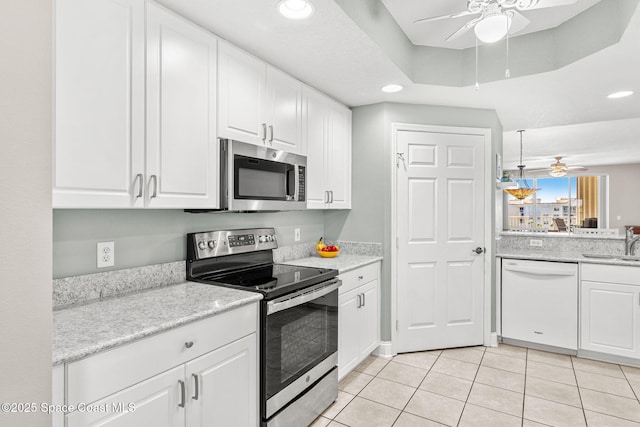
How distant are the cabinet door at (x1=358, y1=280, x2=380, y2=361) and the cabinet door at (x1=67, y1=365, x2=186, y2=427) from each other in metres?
1.71

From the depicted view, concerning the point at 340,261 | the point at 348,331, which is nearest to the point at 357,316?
the point at 348,331

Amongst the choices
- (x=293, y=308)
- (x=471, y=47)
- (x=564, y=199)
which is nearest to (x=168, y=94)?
(x=293, y=308)

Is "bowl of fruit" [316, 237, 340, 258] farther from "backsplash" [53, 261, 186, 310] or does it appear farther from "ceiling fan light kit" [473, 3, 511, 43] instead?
"ceiling fan light kit" [473, 3, 511, 43]

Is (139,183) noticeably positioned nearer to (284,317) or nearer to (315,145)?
(284,317)

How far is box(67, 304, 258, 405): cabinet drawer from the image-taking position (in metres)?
1.09

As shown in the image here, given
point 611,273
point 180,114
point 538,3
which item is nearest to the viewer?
point 538,3

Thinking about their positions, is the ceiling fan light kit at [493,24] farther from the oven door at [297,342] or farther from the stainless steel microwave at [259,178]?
the oven door at [297,342]

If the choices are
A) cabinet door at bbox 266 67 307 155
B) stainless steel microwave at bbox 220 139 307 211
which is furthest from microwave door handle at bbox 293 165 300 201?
cabinet door at bbox 266 67 307 155

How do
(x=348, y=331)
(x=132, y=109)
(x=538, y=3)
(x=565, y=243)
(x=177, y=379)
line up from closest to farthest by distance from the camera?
(x=177, y=379)
(x=132, y=109)
(x=538, y=3)
(x=348, y=331)
(x=565, y=243)

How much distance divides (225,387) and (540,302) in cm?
307

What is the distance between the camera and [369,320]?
2967 millimetres

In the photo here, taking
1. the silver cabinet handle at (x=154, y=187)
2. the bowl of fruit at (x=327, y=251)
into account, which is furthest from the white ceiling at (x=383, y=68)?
the bowl of fruit at (x=327, y=251)

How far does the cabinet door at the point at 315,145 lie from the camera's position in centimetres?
273

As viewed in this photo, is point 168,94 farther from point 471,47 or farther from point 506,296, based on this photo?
point 506,296
